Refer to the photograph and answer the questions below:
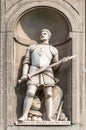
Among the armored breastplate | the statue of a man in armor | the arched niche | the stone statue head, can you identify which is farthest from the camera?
the stone statue head

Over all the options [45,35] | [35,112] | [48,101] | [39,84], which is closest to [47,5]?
[45,35]

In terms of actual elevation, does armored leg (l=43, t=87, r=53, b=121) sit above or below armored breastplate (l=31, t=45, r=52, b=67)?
below

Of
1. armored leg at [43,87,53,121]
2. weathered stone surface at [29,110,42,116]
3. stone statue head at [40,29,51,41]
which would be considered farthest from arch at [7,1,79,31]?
weathered stone surface at [29,110,42,116]

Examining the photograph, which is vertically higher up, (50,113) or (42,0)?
(42,0)

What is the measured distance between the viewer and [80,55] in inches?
1508

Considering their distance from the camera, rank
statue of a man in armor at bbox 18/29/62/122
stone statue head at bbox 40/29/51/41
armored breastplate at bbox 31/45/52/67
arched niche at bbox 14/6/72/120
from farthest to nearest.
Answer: stone statue head at bbox 40/29/51/41 → arched niche at bbox 14/6/72/120 → armored breastplate at bbox 31/45/52/67 → statue of a man in armor at bbox 18/29/62/122

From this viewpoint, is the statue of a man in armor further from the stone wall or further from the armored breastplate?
the stone wall

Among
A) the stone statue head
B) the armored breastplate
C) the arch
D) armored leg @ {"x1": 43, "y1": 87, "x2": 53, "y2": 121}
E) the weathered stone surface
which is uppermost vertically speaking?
the arch

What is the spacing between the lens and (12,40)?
126 ft

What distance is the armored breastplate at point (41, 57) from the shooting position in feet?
125

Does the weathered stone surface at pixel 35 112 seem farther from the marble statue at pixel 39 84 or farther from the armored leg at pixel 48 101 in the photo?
the armored leg at pixel 48 101

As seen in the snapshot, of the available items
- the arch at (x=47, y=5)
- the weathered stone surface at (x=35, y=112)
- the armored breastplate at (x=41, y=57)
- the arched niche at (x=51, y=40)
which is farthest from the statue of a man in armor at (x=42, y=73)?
the arch at (x=47, y=5)

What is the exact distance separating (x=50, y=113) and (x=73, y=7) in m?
2.32

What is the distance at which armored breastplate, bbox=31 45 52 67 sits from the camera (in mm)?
38156
